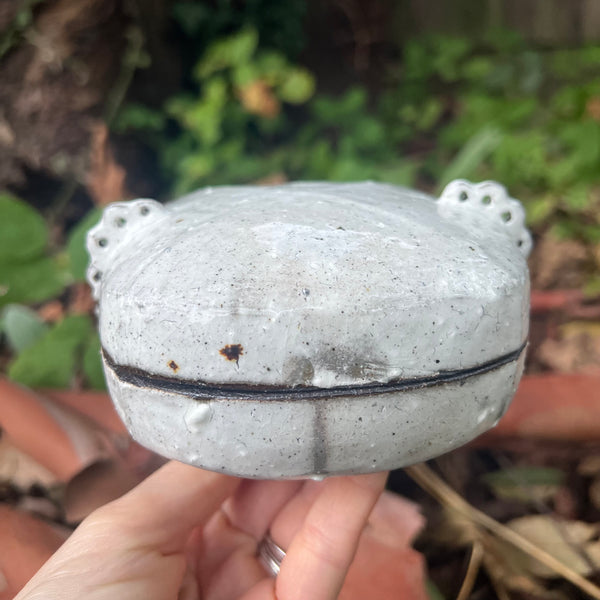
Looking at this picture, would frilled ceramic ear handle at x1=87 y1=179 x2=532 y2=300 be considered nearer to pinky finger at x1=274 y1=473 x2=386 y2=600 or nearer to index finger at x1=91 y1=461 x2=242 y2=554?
index finger at x1=91 y1=461 x2=242 y2=554

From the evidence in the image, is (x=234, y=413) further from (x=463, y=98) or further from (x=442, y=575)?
(x=463, y=98)

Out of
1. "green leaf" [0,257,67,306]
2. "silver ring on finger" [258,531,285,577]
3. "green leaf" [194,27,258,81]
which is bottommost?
"silver ring on finger" [258,531,285,577]

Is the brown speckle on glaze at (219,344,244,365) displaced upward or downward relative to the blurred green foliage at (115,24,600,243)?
Result: upward

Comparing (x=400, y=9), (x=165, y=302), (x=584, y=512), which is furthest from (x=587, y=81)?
(x=165, y=302)

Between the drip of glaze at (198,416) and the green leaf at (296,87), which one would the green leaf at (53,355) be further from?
the green leaf at (296,87)

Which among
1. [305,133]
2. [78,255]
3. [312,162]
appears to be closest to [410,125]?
[305,133]

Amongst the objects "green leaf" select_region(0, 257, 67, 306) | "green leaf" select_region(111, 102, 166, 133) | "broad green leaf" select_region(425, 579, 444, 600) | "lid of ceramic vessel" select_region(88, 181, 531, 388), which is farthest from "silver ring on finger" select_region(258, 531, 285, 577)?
"green leaf" select_region(111, 102, 166, 133)

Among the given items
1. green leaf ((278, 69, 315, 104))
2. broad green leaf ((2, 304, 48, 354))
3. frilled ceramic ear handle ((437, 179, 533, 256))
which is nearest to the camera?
frilled ceramic ear handle ((437, 179, 533, 256))
